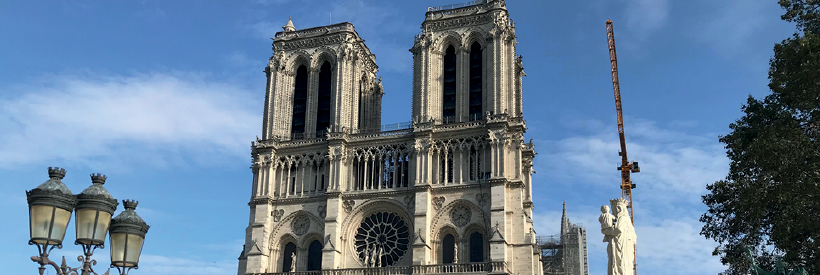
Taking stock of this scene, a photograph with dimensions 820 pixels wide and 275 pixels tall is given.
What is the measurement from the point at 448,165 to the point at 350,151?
6.66 m

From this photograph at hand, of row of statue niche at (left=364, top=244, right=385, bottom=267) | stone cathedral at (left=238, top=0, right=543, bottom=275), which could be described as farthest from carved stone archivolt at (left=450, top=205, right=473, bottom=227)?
row of statue niche at (left=364, top=244, right=385, bottom=267)

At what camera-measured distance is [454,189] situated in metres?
52.2

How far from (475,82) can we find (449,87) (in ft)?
5.81

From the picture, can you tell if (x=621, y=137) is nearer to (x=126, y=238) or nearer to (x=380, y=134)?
(x=380, y=134)

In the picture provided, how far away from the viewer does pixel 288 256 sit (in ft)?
179

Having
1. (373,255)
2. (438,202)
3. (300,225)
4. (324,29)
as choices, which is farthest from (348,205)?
(324,29)

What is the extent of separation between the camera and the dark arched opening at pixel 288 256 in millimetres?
54203

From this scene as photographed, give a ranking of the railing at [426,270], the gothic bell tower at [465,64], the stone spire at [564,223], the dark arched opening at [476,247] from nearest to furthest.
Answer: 1. the railing at [426,270]
2. the dark arched opening at [476,247]
3. the gothic bell tower at [465,64]
4. the stone spire at [564,223]

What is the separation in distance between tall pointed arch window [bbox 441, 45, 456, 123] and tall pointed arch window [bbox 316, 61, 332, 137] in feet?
27.7

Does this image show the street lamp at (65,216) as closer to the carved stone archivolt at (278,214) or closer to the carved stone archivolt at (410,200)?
the carved stone archivolt at (410,200)

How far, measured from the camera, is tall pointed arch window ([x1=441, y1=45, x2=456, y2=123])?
55.1 meters

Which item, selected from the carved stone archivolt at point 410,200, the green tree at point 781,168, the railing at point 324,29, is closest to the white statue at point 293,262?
the carved stone archivolt at point 410,200

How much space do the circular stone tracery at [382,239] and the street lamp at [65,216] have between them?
40.8m

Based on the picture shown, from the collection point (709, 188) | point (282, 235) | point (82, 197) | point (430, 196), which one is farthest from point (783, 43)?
point (282, 235)
